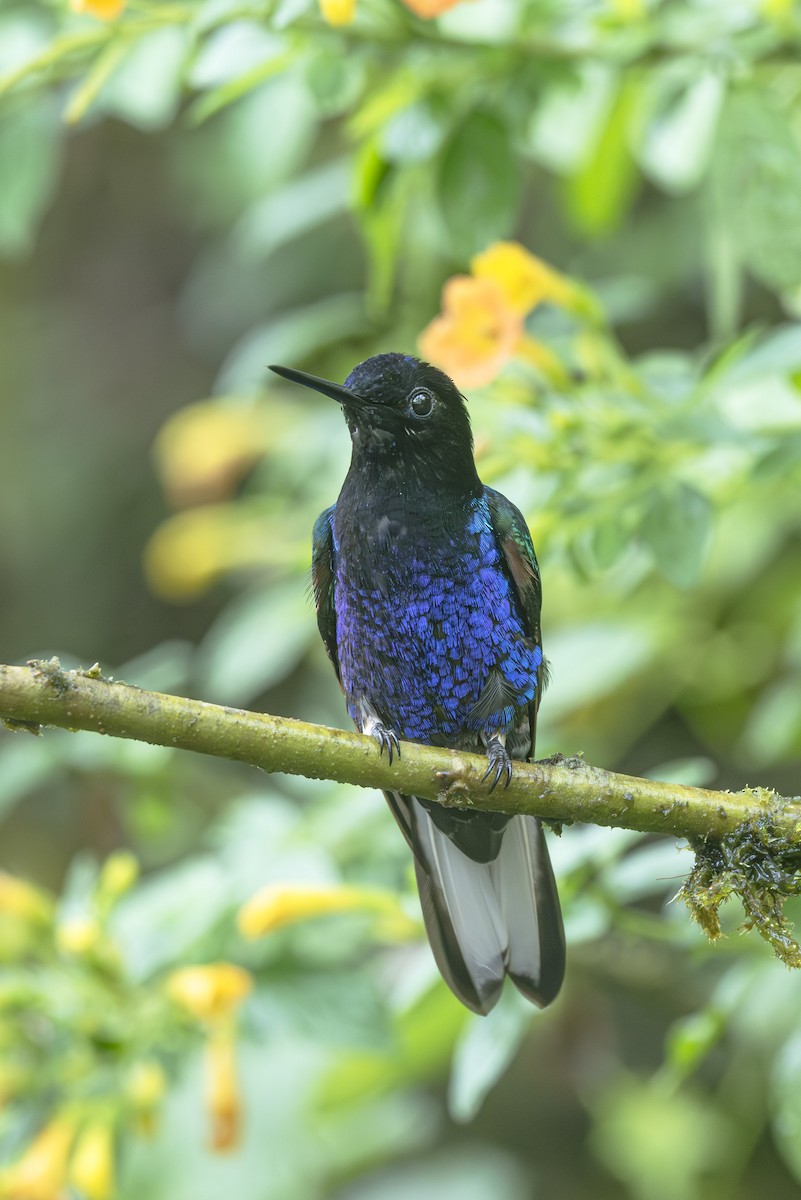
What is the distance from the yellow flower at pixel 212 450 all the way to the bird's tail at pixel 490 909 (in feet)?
6.01

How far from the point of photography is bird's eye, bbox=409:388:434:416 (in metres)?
3.26

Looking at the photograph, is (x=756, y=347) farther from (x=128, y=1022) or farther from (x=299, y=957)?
(x=128, y=1022)

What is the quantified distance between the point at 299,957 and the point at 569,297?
5.54ft

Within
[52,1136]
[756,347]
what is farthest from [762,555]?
[52,1136]

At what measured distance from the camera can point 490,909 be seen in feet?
10.3

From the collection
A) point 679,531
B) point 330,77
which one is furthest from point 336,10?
point 679,531

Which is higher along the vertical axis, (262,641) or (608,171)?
(608,171)

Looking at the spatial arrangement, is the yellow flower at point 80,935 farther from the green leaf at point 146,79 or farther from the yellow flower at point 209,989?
the green leaf at point 146,79

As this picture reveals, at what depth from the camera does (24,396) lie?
662 cm

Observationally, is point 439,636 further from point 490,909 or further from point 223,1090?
point 223,1090

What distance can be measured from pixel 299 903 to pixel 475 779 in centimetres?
89

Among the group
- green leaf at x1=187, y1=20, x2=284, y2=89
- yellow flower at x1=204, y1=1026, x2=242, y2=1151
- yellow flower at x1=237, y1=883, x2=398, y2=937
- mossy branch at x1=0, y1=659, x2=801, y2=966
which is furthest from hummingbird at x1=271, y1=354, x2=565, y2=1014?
mossy branch at x1=0, y1=659, x2=801, y2=966

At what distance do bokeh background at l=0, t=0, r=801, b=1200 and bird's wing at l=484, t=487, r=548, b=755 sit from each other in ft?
0.45

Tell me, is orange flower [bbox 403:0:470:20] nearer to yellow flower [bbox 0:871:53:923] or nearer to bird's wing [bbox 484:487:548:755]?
bird's wing [bbox 484:487:548:755]
